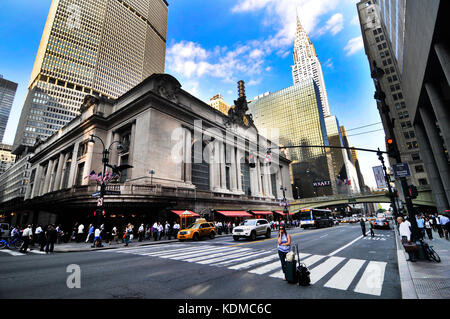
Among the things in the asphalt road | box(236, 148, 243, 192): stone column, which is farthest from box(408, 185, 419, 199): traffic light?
box(236, 148, 243, 192): stone column

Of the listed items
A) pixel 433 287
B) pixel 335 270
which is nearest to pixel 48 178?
pixel 335 270

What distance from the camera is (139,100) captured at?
3388 cm

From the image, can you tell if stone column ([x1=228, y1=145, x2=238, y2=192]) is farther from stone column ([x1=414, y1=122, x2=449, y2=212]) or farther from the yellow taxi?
stone column ([x1=414, y1=122, x2=449, y2=212])

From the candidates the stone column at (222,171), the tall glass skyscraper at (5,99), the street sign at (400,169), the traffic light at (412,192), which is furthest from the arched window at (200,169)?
the tall glass skyscraper at (5,99)

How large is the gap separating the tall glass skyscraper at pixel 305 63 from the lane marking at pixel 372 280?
177058 millimetres

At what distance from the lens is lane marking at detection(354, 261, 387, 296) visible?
5422 mm

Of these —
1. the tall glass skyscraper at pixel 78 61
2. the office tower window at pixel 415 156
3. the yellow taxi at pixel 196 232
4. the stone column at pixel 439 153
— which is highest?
the tall glass skyscraper at pixel 78 61

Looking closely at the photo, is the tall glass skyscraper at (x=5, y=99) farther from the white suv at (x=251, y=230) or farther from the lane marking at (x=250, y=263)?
the lane marking at (x=250, y=263)

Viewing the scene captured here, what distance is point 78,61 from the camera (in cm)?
9469

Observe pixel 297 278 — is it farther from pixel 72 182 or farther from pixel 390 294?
pixel 72 182

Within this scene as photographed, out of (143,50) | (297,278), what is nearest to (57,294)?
(297,278)

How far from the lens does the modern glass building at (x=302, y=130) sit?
9556cm

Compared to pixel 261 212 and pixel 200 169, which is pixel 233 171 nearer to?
pixel 200 169
